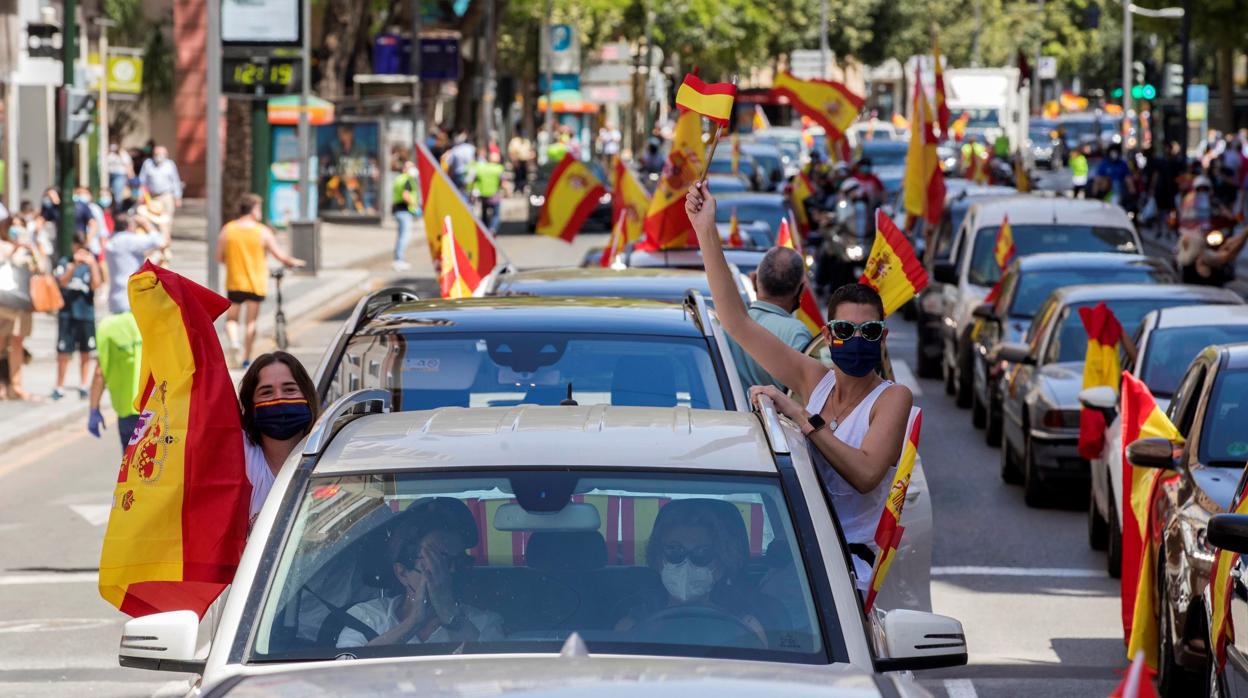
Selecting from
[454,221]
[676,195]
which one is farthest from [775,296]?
[676,195]

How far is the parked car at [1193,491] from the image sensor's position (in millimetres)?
7906

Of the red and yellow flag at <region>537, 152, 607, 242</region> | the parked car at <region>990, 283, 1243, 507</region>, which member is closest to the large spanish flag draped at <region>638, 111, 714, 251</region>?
the red and yellow flag at <region>537, 152, 607, 242</region>

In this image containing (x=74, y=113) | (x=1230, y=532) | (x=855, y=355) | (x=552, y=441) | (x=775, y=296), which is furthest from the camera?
(x=74, y=113)

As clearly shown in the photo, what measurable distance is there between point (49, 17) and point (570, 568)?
24.9m

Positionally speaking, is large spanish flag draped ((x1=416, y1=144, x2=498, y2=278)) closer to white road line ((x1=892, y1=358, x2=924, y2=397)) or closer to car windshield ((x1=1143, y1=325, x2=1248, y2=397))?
car windshield ((x1=1143, y1=325, x2=1248, y2=397))

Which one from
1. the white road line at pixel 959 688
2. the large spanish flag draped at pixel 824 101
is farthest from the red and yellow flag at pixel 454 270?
the large spanish flag draped at pixel 824 101

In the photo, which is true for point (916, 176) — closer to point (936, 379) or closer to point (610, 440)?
point (936, 379)

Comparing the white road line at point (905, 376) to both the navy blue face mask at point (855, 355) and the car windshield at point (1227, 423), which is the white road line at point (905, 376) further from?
the navy blue face mask at point (855, 355)

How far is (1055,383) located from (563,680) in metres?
10.3

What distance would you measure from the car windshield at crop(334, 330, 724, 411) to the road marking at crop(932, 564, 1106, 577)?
164 inches

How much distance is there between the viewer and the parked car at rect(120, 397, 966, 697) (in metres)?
4.68

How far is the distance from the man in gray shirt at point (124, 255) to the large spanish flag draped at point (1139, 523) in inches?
411

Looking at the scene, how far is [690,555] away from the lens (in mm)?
4945

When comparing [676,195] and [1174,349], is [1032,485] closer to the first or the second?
[1174,349]
